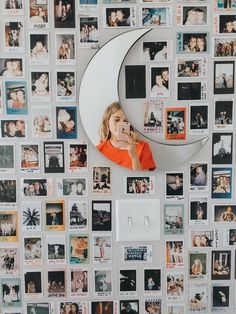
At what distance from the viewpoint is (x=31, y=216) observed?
3.62 ft

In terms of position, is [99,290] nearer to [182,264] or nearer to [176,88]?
[182,264]

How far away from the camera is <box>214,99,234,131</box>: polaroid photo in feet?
3.53

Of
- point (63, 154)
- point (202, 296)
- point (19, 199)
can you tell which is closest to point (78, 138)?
point (63, 154)

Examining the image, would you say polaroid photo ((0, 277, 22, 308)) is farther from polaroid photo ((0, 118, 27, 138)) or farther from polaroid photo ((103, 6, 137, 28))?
polaroid photo ((103, 6, 137, 28))

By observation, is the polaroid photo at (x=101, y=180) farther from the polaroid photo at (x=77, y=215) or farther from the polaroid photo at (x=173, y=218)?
the polaroid photo at (x=173, y=218)

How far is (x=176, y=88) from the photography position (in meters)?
1.07

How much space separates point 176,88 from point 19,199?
0.47 metres

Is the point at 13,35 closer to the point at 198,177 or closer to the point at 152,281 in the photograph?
the point at 198,177

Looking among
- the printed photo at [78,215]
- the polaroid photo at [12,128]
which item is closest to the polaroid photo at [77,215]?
the printed photo at [78,215]

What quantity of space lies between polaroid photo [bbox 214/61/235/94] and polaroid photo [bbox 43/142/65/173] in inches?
15.9

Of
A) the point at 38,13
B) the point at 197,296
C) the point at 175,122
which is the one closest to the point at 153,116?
the point at 175,122

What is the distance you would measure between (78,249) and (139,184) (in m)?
0.22

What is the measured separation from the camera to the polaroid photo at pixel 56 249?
1111 mm

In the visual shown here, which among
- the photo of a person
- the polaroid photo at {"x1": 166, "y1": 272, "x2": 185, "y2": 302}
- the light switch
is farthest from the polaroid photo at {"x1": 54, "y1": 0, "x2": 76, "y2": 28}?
the polaroid photo at {"x1": 166, "y1": 272, "x2": 185, "y2": 302}
